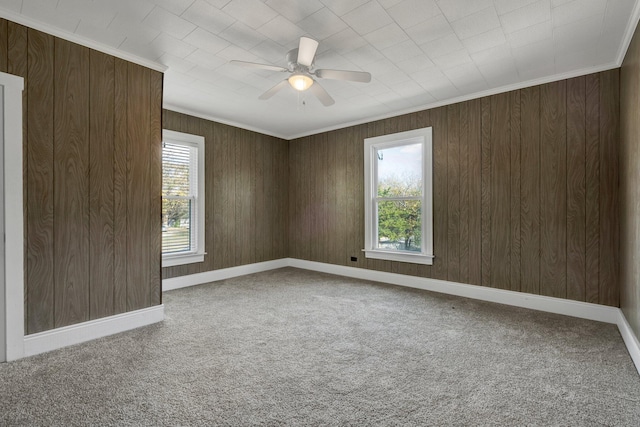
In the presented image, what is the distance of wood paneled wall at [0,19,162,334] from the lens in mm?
2479

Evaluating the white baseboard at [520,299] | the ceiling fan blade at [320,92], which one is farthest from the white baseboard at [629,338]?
the ceiling fan blade at [320,92]

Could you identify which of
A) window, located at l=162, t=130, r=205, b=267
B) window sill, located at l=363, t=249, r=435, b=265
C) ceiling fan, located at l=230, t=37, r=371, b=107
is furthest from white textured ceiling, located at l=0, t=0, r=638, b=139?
window sill, located at l=363, t=249, r=435, b=265

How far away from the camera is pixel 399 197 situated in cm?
482

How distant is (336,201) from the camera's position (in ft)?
18.4

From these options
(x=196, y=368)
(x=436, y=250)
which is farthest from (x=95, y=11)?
(x=436, y=250)

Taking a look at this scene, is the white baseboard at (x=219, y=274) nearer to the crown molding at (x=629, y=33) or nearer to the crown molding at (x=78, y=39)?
the crown molding at (x=78, y=39)

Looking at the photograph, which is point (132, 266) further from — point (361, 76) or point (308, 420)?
point (361, 76)

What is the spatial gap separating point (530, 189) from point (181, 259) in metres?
4.69

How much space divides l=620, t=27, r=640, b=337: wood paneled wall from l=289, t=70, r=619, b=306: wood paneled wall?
0.75ft

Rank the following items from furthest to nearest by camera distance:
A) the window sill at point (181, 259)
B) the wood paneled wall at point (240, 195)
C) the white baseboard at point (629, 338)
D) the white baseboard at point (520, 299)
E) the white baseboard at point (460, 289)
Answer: the wood paneled wall at point (240, 195), the window sill at point (181, 259), the white baseboard at point (460, 289), the white baseboard at point (520, 299), the white baseboard at point (629, 338)

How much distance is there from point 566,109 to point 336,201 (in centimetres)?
337

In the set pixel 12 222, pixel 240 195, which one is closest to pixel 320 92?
pixel 12 222

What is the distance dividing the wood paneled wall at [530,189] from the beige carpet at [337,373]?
58cm

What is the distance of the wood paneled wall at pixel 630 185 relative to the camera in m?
2.36
